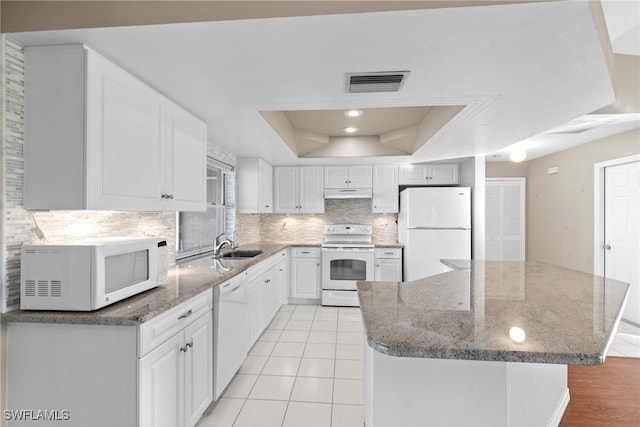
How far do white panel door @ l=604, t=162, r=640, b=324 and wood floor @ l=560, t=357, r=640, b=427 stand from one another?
5.66 ft

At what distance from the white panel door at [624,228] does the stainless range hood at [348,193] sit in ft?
9.88

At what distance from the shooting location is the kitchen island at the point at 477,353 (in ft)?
3.28

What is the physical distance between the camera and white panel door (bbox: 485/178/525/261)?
18.2 ft

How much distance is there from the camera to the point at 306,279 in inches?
175

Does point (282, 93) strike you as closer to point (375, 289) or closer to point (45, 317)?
point (375, 289)

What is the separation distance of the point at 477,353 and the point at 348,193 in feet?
12.3

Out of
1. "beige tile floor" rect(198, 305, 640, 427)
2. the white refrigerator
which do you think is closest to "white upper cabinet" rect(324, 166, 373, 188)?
the white refrigerator

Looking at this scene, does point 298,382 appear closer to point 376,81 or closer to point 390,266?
point 376,81

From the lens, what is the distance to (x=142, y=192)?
5.63 feet

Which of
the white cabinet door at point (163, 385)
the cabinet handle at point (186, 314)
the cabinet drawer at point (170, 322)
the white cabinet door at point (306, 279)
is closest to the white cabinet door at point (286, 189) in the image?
the white cabinet door at point (306, 279)

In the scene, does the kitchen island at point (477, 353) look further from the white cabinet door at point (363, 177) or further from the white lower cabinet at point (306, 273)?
the white cabinet door at point (363, 177)

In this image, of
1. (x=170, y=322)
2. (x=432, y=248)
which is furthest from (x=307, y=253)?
(x=170, y=322)

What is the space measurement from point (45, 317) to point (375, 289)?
1.56m

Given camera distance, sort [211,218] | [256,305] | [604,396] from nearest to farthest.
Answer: [604,396] → [256,305] → [211,218]
